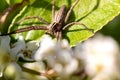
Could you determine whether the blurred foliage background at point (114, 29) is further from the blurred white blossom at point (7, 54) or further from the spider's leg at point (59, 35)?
the blurred white blossom at point (7, 54)

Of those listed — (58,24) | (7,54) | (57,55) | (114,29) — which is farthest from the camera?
(114,29)

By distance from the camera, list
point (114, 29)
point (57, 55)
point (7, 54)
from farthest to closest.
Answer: point (114, 29)
point (57, 55)
point (7, 54)

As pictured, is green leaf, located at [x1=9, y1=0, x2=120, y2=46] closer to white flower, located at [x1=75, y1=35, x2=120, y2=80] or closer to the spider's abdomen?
the spider's abdomen

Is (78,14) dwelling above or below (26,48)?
above

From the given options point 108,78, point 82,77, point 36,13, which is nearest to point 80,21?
point 36,13

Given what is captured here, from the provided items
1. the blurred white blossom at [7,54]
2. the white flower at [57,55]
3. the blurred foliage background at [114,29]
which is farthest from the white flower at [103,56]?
the blurred white blossom at [7,54]

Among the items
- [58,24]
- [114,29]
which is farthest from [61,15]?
[114,29]

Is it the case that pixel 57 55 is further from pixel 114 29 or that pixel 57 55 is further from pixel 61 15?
pixel 114 29

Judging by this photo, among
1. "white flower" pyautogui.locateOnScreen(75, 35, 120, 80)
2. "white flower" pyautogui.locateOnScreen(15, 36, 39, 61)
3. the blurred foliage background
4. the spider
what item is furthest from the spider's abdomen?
the blurred foliage background
